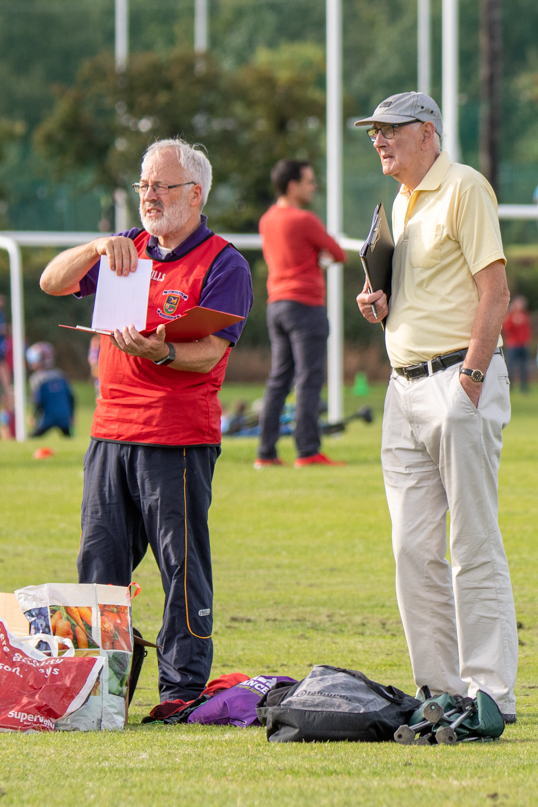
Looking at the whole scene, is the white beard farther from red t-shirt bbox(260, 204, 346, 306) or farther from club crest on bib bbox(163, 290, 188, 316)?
red t-shirt bbox(260, 204, 346, 306)

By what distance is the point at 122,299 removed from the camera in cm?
457

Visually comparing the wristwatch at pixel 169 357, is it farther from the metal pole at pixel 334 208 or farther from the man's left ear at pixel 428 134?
the metal pole at pixel 334 208

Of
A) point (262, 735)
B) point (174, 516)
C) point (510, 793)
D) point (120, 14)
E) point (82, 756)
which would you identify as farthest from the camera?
point (120, 14)

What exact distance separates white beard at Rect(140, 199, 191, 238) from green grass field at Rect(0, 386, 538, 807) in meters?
1.82

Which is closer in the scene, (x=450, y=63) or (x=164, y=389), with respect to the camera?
(x=164, y=389)

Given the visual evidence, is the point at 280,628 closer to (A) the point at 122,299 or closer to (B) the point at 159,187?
(A) the point at 122,299

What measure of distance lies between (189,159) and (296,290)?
5705mm

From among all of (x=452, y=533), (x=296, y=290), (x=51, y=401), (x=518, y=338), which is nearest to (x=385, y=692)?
(x=452, y=533)

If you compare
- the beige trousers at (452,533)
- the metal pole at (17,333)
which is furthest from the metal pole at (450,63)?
the beige trousers at (452,533)

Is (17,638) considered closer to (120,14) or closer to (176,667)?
(176,667)

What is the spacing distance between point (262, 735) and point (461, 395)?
4.41ft

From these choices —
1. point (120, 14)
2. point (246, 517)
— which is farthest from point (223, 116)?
point (246, 517)

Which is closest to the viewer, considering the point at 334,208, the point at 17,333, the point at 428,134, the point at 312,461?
the point at 428,134

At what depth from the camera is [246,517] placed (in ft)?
29.9
